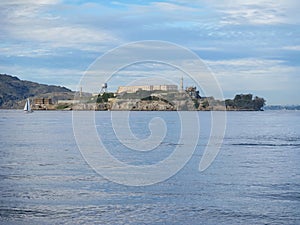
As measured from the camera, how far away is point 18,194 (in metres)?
21.6

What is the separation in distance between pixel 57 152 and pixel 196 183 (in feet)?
53.0

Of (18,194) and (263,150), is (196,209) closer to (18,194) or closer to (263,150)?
(18,194)

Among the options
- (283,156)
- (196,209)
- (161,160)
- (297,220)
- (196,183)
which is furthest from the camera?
(283,156)

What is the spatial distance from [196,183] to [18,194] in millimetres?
7817

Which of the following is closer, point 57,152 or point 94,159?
point 94,159

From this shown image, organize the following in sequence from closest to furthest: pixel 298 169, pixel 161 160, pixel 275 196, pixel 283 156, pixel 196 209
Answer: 1. pixel 196 209
2. pixel 275 196
3. pixel 298 169
4. pixel 161 160
5. pixel 283 156

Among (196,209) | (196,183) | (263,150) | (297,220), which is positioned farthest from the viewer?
(263,150)

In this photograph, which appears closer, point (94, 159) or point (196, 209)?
point (196, 209)

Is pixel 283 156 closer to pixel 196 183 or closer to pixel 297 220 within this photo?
pixel 196 183

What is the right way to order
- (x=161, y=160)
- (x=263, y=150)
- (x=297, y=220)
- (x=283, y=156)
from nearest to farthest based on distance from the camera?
(x=297, y=220)
(x=161, y=160)
(x=283, y=156)
(x=263, y=150)

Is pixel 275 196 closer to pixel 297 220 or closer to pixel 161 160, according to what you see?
pixel 297 220

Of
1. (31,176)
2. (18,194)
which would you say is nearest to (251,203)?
(18,194)

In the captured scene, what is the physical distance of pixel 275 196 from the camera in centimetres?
2133

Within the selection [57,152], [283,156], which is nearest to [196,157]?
[283,156]
